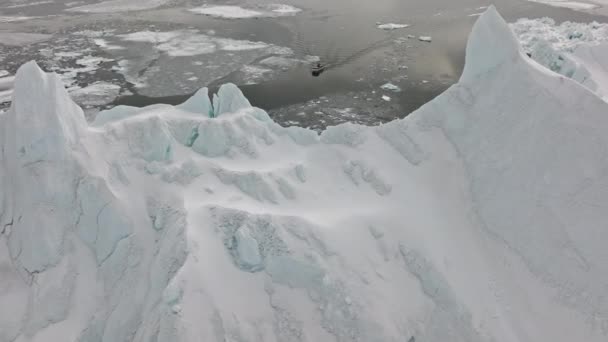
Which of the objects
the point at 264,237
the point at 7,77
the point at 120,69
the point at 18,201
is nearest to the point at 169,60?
the point at 120,69

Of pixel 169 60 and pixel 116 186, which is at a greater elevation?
pixel 116 186

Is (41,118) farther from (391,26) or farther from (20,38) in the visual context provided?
(391,26)

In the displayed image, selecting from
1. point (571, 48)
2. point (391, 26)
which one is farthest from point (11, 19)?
point (571, 48)

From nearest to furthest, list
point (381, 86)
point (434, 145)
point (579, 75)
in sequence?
point (434, 145), point (579, 75), point (381, 86)

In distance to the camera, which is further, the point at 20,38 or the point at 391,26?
the point at 391,26

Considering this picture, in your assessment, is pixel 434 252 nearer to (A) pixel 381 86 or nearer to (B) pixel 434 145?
(B) pixel 434 145

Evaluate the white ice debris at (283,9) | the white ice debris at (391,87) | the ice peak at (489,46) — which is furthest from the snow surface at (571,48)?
the white ice debris at (283,9)

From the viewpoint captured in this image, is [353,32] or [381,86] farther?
[353,32]
